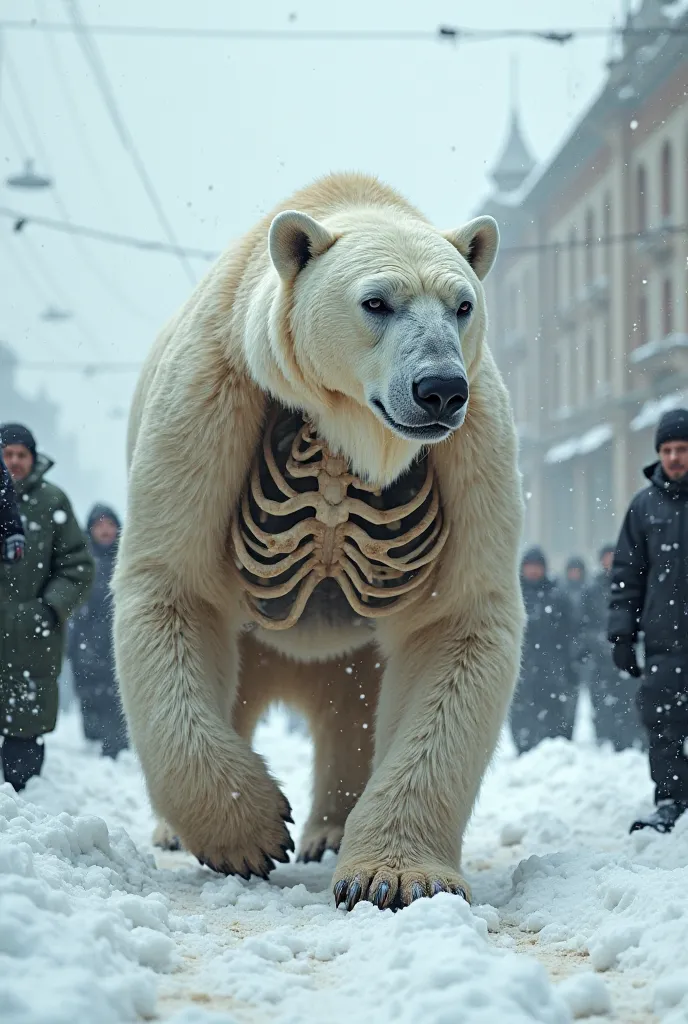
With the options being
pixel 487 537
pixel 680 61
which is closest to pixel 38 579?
pixel 487 537

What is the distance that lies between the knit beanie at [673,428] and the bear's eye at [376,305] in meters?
1.87

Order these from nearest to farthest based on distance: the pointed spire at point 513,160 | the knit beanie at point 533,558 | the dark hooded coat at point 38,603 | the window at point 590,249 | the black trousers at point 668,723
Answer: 1. the black trousers at point 668,723
2. the dark hooded coat at point 38,603
3. the knit beanie at point 533,558
4. the window at point 590,249
5. the pointed spire at point 513,160

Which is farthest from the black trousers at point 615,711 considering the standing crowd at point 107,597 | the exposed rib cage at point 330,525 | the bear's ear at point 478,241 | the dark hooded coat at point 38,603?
the bear's ear at point 478,241

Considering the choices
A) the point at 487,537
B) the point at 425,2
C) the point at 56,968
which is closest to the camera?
the point at 56,968

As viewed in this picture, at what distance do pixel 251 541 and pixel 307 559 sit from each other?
0.61 ft

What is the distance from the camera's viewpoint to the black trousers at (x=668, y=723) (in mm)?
4980

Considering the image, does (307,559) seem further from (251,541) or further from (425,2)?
(425,2)

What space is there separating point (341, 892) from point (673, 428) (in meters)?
2.42

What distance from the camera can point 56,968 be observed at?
7.47ft

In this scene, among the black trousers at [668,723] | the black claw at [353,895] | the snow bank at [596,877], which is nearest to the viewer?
the snow bank at [596,877]

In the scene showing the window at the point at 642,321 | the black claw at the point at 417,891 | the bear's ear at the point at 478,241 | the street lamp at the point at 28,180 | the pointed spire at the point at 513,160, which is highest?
the pointed spire at the point at 513,160

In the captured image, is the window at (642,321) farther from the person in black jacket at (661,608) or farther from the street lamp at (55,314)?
the person in black jacket at (661,608)

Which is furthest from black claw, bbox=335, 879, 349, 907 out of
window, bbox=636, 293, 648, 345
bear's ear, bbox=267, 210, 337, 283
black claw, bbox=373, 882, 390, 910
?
window, bbox=636, 293, 648, 345

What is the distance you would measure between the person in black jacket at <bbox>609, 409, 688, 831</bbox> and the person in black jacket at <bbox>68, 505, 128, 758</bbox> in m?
4.49
